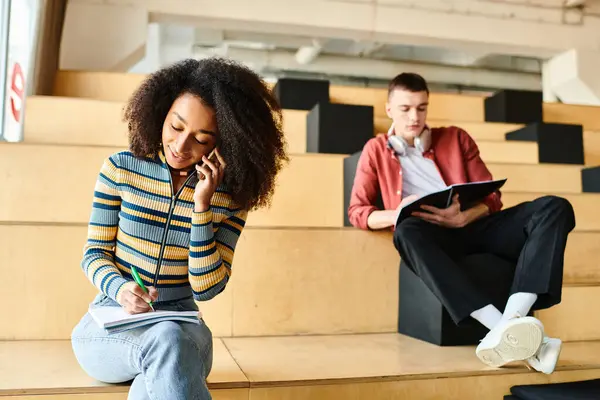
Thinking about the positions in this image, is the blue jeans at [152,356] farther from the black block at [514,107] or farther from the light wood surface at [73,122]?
the black block at [514,107]

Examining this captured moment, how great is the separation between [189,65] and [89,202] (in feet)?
2.85

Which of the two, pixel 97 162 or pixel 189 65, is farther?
pixel 97 162

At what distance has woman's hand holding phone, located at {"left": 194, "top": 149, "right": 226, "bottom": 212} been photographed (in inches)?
45.0

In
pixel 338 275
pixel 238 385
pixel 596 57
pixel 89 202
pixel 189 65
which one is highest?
pixel 596 57

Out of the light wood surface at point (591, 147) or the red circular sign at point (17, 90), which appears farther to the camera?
the light wood surface at point (591, 147)

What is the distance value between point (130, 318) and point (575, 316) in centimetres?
147

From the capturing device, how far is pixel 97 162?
6.34 feet

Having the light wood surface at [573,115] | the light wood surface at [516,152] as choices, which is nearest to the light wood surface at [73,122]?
the light wood surface at [516,152]

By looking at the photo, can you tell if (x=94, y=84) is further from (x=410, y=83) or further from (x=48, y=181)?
(x=410, y=83)

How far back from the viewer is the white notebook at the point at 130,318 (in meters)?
1.06

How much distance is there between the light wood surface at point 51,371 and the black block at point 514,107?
96.9 inches

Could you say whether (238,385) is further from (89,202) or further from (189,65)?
(89,202)

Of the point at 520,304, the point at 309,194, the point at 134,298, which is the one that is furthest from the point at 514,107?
the point at 134,298

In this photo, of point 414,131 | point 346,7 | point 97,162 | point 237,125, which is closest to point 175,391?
point 237,125
